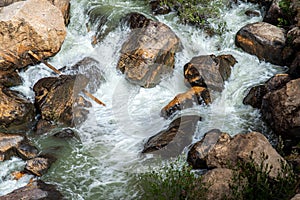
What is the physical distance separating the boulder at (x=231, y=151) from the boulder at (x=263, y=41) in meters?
3.55

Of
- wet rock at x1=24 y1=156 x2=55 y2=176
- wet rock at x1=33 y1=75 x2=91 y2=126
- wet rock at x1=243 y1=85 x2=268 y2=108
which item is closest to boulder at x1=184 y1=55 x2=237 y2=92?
wet rock at x1=243 y1=85 x2=268 y2=108

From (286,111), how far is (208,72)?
2.35 metres

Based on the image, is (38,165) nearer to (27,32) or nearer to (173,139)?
(173,139)

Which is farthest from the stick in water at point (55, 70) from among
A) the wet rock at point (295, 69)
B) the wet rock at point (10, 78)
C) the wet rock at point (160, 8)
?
the wet rock at point (295, 69)

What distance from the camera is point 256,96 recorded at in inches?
335

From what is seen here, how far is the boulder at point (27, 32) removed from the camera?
9469 mm

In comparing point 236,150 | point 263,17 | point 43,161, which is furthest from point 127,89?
point 263,17

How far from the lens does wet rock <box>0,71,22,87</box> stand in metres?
9.40

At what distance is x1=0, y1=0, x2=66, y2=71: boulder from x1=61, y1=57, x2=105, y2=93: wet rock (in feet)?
2.60

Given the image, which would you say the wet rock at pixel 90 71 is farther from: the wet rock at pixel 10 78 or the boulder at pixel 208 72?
the boulder at pixel 208 72

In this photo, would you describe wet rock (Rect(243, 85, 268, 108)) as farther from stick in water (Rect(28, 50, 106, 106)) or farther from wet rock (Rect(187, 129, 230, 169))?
stick in water (Rect(28, 50, 106, 106))

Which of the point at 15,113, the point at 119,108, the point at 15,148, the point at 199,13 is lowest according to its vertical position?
the point at 15,148

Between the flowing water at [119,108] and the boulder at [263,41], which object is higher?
the boulder at [263,41]

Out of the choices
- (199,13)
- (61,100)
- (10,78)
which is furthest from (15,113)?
(199,13)
